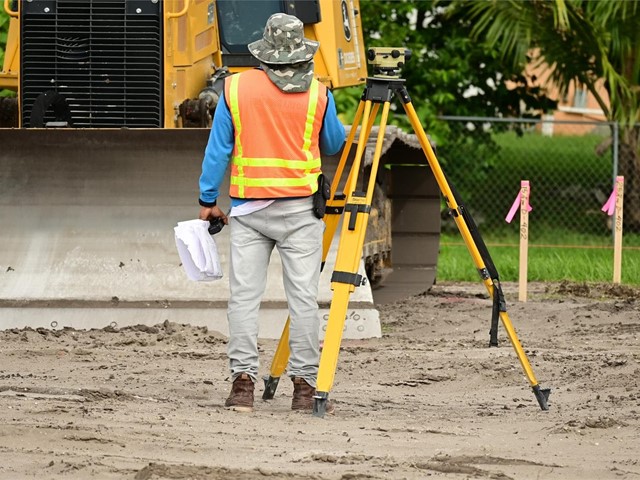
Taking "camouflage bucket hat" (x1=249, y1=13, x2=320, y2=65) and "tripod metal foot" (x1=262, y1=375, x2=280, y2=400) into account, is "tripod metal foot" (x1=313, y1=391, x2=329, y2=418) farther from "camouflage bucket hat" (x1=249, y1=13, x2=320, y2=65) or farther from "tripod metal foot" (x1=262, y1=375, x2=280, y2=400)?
"camouflage bucket hat" (x1=249, y1=13, x2=320, y2=65)

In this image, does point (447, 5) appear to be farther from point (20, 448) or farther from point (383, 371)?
point (20, 448)

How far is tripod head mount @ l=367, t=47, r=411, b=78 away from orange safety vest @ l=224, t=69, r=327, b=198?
297 mm

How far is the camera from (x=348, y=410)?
617cm

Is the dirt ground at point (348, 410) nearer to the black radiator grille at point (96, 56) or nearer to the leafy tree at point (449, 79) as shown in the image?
the black radiator grille at point (96, 56)

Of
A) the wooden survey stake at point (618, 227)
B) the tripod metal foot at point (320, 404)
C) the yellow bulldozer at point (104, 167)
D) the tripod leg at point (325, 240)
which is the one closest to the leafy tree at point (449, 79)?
the wooden survey stake at point (618, 227)

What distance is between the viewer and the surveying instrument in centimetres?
591

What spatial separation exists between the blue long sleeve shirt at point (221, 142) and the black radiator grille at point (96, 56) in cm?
307

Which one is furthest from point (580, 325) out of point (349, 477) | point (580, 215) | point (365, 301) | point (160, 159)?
point (580, 215)

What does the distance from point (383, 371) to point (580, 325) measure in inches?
99.6

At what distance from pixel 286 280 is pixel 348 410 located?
0.67 meters

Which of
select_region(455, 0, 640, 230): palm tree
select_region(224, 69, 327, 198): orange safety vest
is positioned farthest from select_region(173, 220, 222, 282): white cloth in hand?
select_region(455, 0, 640, 230): palm tree

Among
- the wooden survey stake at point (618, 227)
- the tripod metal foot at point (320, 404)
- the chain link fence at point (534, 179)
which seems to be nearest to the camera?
the tripod metal foot at point (320, 404)

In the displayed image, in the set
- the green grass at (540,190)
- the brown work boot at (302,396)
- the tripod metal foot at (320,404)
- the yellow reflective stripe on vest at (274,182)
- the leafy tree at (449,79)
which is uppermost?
the yellow reflective stripe on vest at (274,182)

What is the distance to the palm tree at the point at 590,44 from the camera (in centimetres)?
1670
